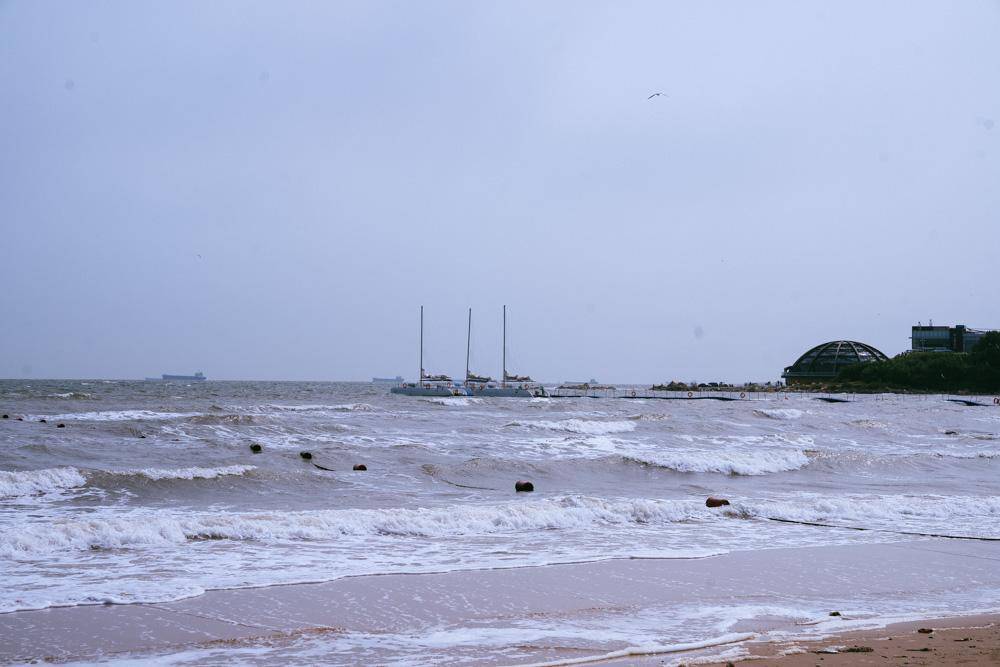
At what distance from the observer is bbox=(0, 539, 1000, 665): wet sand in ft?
23.6

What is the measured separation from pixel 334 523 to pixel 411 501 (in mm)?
3400

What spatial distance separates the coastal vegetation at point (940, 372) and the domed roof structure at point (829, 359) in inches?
769

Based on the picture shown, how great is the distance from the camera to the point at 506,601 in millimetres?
9008

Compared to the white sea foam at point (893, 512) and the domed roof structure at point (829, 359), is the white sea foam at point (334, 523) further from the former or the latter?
the domed roof structure at point (829, 359)

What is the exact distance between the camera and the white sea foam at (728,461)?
83.2 ft

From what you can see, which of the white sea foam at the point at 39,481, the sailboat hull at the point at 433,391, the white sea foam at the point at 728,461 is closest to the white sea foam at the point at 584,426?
the white sea foam at the point at 728,461

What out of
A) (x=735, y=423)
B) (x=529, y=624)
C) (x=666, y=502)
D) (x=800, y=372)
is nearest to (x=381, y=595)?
(x=529, y=624)

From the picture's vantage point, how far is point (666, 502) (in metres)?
16.9

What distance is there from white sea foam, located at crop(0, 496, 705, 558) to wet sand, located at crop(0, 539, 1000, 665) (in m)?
3.47

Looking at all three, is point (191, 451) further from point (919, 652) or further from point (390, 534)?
point (919, 652)

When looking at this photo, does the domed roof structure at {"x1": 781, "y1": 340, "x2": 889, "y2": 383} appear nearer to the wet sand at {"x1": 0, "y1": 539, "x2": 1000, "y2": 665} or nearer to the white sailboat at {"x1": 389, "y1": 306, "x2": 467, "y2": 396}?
the white sailboat at {"x1": 389, "y1": 306, "x2": 467, "y2": 396}

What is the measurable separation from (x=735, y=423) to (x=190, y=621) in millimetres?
41189

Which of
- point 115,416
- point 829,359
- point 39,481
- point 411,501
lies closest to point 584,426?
point 115,416

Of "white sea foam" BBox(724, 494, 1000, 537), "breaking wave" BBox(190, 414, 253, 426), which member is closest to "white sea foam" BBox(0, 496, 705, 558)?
"white sea foam" BBox(724, 494, 1000, 537)
